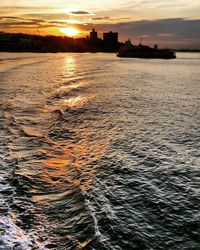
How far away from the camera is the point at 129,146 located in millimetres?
16141

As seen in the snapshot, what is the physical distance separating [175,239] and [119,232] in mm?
1543

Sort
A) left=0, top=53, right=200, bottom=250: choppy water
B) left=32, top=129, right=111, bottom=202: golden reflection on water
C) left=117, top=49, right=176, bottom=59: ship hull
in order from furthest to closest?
left=117, top=49, right=176, bottom=59: ship hull, left=32, top=129, right=111, bottom=202: golden reflection on water, left=0, top=53, right=200, bottom=250: choppy water

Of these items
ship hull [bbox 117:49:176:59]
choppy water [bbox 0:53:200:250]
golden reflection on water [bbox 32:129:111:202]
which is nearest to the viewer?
choppy water [bbox 0:53:200:250]

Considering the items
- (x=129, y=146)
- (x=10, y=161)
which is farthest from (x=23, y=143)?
(x=129, y=146)

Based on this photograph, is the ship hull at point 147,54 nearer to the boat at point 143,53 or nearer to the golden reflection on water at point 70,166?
the boat at point 143,53

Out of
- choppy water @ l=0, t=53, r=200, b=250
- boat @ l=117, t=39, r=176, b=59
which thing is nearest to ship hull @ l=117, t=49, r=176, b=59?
boat @ l=117, t=39, r=176, b=59

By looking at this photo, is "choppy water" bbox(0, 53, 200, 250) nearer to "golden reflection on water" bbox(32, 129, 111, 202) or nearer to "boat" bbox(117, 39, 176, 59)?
"golden reflection on water" bbox(32, 129, 111, 202)

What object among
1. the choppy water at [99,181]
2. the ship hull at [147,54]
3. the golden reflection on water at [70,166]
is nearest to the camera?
the choppy water at [99,181]

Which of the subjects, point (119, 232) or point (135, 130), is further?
point (135, 130)

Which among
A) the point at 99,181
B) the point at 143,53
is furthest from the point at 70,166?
the point at 143,53

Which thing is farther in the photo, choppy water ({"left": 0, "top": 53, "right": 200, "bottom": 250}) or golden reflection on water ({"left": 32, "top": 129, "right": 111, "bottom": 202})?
golden reflection on water ({"left": 32, "top": 129, "right": 111, "bottom": 202})

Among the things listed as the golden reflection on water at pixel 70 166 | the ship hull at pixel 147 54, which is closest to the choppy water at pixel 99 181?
the golden reflection on water at pixel 70 166

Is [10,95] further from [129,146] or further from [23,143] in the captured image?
[129,146]

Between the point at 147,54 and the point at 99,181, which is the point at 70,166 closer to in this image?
the point at 99,181
